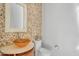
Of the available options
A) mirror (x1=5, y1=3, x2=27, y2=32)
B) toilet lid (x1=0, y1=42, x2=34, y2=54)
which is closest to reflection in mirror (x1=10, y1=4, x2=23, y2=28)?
mirror (x1=5, y1=3, x2=27, y2=32)

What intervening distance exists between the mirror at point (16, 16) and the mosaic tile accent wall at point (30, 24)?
0.12 ft

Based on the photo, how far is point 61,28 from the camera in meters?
1.54

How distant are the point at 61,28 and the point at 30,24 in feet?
0.91

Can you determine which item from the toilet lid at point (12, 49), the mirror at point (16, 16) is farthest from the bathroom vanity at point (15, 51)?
the mirror at point (16, 16)

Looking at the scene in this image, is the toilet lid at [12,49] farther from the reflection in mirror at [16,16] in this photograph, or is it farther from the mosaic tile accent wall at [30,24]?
the reflection in mirror at [16,16]

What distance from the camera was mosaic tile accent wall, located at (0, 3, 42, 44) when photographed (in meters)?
1.52

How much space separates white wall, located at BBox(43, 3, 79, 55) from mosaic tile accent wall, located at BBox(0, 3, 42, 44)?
0.05 metres

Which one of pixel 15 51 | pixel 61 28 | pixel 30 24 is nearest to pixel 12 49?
pixel 15 51

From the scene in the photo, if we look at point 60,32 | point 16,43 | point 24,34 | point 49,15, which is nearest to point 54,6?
point 49,15

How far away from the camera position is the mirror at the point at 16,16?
152 centimetres

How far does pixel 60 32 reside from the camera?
1.54 metres

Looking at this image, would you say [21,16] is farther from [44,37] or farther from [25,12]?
[44,37]

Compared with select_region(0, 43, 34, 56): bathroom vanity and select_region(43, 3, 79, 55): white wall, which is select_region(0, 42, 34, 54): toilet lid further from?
select_region(43, 3, 79, 55): white wall

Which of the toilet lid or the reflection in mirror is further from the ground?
the reflection in mirror
